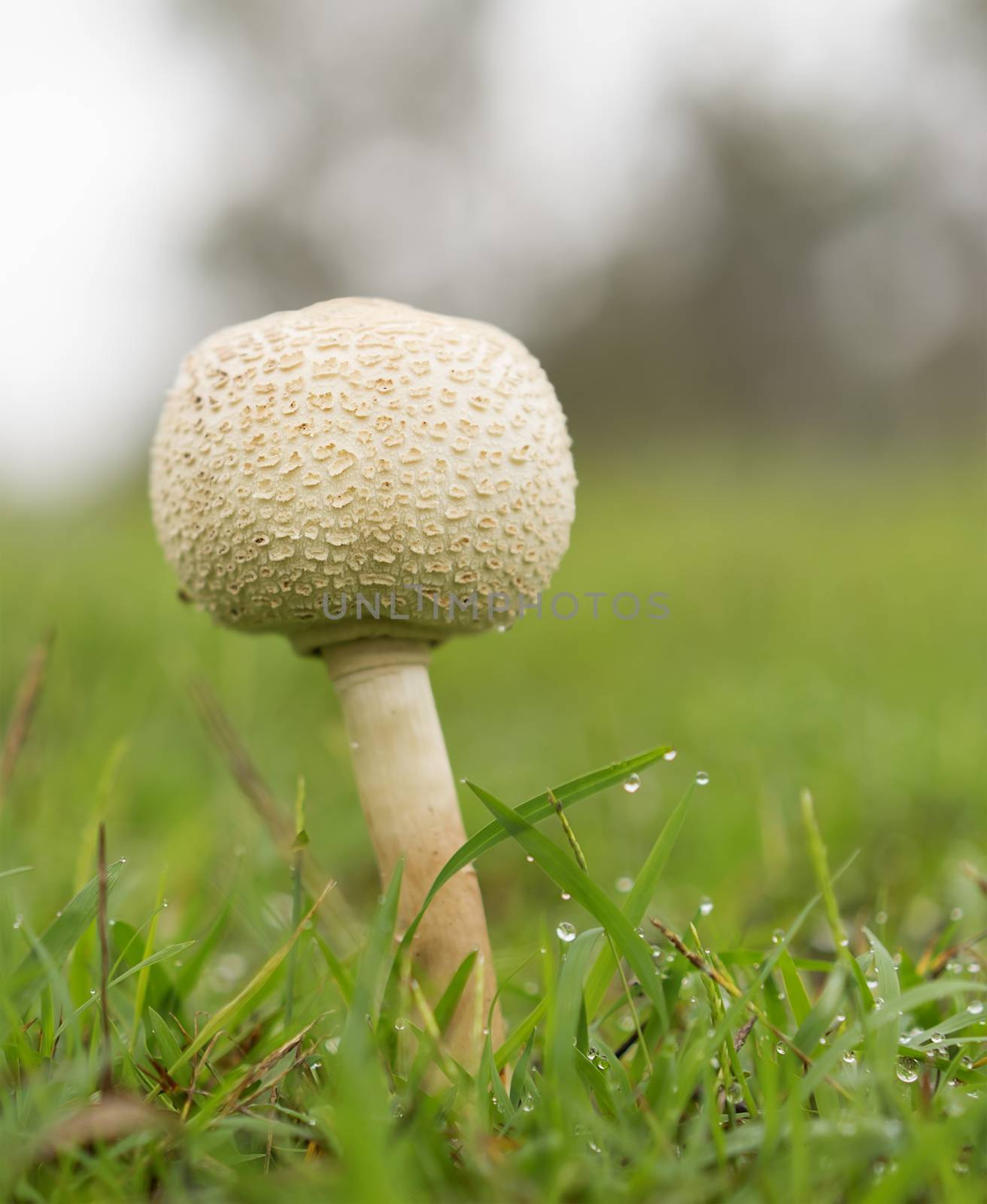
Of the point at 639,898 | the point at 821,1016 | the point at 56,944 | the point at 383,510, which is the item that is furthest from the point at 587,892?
the point at 56,944

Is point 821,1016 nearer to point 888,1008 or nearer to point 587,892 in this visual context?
point 888,1008

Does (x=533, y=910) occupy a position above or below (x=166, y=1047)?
below

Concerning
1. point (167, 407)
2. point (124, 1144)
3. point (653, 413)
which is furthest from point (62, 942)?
point (653, 413)

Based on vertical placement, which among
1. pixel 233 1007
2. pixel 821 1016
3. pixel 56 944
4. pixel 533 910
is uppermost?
pixel 56 944

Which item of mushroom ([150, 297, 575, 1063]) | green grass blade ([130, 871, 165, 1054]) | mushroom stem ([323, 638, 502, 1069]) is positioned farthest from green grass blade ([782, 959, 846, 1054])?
green grass blade ([130, 871, 165, 1054])

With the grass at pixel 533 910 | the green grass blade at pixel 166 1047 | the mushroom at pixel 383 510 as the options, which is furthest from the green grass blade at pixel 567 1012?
the green grass blade at pixel 166 1047

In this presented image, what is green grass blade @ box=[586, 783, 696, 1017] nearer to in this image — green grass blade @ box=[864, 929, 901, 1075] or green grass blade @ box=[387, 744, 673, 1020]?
green grass blade @ box=[387, 744, 673, 1020]

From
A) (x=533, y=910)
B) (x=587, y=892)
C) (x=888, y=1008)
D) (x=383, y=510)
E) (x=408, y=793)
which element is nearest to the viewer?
(x=888, y=1008)

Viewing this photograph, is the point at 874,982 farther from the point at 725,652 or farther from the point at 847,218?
the point at 847,218
